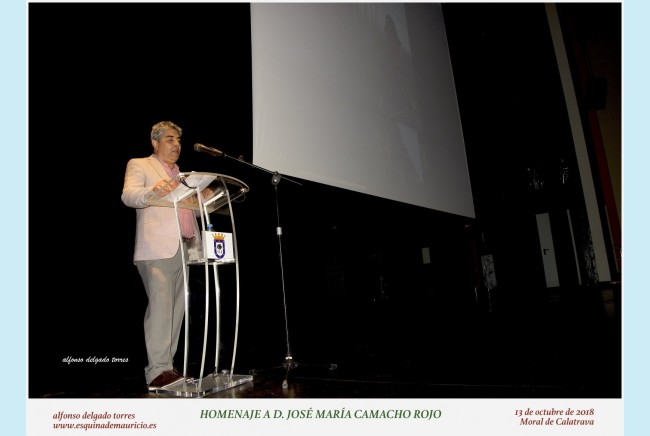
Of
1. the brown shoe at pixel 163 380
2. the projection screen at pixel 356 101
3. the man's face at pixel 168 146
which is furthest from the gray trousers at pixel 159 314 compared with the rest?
the projection screen at pixel 356 101

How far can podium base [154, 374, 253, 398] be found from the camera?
5.63 ft

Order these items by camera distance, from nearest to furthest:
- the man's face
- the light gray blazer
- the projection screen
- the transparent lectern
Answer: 1. the transparent lectern
2. the light gray blazer
3. the man's face
4. the projection screen

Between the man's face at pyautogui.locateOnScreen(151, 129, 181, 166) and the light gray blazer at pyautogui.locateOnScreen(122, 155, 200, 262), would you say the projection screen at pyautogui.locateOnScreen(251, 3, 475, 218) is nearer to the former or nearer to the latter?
the man's face at pyautogui.locateOnScreen(151, 129, 181, 166)

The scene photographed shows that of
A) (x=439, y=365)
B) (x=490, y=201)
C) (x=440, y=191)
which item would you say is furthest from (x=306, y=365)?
(x=490, y=201)

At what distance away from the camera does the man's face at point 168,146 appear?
2.10 meters

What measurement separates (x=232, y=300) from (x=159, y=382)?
1473mm

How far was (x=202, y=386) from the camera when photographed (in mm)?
1799

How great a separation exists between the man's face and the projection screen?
2.02ft

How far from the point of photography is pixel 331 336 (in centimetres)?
393

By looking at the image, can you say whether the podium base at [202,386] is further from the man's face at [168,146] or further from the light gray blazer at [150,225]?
the man's face at [168,146]

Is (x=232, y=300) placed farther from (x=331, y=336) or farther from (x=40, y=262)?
(x=40, y=262)

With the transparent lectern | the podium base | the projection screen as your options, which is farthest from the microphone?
the podium base

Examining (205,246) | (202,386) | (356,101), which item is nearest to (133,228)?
(205,246)

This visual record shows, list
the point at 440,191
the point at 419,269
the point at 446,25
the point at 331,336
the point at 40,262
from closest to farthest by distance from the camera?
the point at 40,262, the point at 331,336, the point at 440,191, the point at 446,25, the point at 419,269
